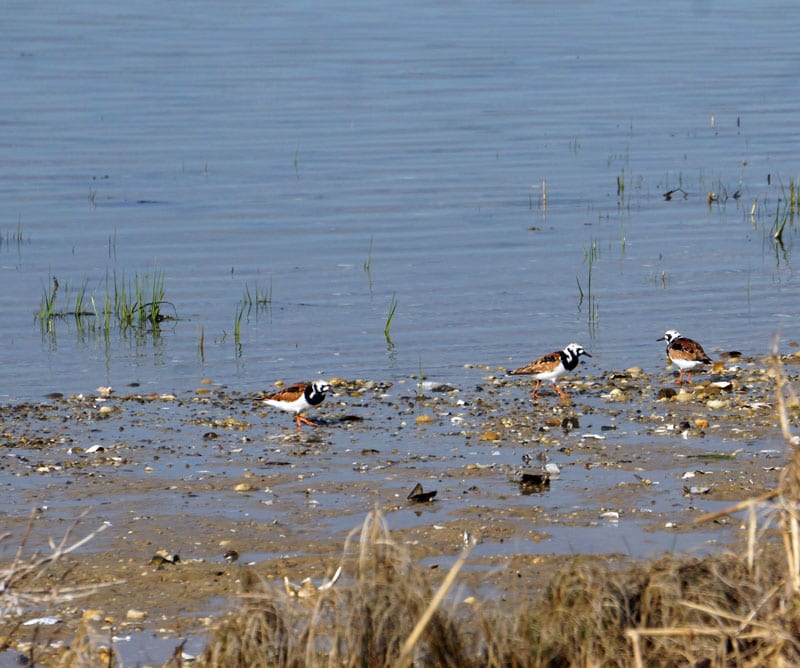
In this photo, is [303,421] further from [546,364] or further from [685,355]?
[685,355]

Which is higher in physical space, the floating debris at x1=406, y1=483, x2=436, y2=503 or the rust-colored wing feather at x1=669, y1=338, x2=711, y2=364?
the rust-colored wing feather at x1=669, y1=338, x2=711, y2=364

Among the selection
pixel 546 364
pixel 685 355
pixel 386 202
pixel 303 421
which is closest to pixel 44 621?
pixel 303 421

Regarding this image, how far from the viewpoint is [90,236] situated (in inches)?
816

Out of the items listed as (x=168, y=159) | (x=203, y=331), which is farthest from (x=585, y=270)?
(x=168, y=159)

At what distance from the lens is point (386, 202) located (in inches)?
895

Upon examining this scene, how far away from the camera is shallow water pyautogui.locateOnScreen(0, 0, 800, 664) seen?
15531mm

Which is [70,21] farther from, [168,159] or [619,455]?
[619,455]

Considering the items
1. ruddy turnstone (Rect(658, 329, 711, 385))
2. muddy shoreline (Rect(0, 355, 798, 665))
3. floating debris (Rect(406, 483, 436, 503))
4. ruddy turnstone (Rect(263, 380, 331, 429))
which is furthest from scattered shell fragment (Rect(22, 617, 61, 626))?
ruddy turnstone (Rect(658, 329, 711, 385))

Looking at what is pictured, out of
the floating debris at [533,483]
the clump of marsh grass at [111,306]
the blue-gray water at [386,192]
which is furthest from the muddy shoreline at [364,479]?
the clump of marsh grass at [111,306]

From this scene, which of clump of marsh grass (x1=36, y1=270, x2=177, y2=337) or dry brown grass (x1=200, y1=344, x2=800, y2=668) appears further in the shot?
clump of marsh grass (x1=36, y1=270, x2=177, y2=337)

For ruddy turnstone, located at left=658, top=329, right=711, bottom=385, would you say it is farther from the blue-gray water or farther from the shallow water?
the blue-gray water

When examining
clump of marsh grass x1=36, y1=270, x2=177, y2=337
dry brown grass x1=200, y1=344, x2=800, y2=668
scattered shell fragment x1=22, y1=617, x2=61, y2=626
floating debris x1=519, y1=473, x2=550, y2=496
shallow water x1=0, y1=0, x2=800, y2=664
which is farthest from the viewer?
clump of marsh grass x1=36, y1=270, x2=177, y2=337

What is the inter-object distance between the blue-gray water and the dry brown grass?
8.08 metres

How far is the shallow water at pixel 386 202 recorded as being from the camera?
15.5m
